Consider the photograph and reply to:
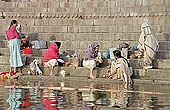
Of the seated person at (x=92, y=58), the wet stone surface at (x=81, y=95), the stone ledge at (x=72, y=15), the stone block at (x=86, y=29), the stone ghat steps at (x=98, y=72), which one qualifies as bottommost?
the wet stone surface at (x=81, y=95)

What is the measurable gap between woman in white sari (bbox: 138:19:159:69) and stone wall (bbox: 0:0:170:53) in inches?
73.0

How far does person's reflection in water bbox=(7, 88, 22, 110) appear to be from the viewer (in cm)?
902

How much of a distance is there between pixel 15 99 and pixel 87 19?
9.94 metres

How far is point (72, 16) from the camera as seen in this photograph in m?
19.8

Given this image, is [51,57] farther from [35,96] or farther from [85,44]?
[35,96]

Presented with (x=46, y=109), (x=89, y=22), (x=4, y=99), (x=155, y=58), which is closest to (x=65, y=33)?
(x=89, y=22)

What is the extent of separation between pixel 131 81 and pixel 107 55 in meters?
2.29

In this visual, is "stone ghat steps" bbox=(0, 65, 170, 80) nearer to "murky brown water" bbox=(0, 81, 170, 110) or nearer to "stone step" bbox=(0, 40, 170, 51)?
"murky brown water" bbox=(0, 81, 170, 110)

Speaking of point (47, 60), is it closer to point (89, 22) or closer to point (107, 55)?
point (107, 55)

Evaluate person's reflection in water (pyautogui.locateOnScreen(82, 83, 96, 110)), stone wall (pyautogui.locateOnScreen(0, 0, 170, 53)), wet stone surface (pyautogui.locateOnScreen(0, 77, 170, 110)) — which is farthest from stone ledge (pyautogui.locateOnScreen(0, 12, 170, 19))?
person's reflection in water (pyautogui.locateOnScreen(82, 83, 96, 110))

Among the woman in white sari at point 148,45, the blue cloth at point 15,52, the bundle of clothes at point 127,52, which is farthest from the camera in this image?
the blue cloth at point 15,52

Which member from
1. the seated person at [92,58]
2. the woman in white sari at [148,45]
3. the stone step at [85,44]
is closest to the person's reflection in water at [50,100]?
the seated person at [92,58]

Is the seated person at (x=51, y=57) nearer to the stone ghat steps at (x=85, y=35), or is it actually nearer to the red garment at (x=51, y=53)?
the red garment at (x=51, y=53)

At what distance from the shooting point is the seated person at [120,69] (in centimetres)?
1377
